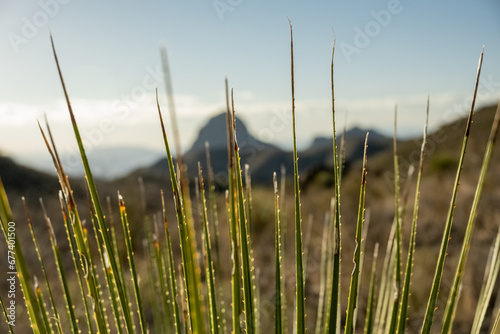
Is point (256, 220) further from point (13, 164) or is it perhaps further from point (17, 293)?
point (13, 164)

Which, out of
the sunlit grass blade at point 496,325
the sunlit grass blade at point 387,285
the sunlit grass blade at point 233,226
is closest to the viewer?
the sunlit grass blade at point 233,226

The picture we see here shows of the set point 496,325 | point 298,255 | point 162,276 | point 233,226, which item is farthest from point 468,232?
point 162,276

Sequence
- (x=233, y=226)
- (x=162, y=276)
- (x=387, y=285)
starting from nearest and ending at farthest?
1. (x=233, y=226)
2. (x=162, y=276)
3. (x=387, y=285)

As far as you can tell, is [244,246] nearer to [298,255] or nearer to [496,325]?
[298,255]


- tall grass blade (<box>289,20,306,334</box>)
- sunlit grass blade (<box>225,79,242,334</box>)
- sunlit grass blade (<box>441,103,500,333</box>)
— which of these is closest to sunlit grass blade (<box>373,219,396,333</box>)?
sunlit grass blade (<box>441,103,500,333</box>)

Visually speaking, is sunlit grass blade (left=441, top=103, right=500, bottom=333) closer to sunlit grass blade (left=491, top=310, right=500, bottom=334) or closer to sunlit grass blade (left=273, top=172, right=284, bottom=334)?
sunlit grass blade (left=491, top=310, right=500, bottom=334)

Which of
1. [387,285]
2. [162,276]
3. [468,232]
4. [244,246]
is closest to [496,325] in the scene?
[468,232]

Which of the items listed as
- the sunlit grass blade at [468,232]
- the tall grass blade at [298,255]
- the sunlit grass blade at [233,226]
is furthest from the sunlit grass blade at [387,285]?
the sunlit grass blade at [233,226]

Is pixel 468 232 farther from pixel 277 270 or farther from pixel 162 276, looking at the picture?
Result: pixel 162 276

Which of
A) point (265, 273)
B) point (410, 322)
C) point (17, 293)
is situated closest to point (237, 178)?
point (410, 322)

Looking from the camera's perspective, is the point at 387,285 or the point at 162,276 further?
the point at 387,285

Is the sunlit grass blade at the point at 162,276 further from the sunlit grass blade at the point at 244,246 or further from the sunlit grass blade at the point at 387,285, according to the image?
the sunlit grass blade at the point at 387,285

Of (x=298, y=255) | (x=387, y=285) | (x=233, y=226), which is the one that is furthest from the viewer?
(x=387, y=285)

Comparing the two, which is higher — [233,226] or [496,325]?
[233,226]
